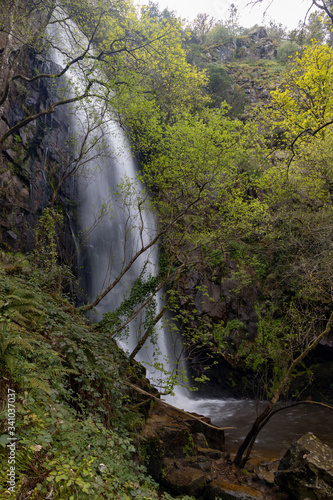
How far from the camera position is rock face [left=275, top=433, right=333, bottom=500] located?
611cm

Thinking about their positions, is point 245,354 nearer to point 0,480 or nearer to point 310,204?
point 310,204

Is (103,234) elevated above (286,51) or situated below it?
below

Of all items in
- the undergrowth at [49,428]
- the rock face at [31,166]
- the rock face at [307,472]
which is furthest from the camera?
the rock face at [31,166]

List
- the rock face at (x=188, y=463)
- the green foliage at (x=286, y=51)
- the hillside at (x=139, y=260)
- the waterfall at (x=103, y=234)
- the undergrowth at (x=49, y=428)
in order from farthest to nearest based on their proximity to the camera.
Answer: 1. the green foliage at (x=286, y=51)
2. the waterfall at (x=103, y=234)
3. the rock face at (x=188, y=463)
4. the hillside at (x=139, y=260)
5. the undergrowth at (x=49, y=428)

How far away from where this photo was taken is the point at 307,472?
632cm

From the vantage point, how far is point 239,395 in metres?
14.3

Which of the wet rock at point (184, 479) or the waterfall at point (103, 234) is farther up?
the waterfall at point (103, 234)

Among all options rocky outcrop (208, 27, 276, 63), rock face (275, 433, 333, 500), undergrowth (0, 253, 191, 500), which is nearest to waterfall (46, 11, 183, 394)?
rock face (275, 433, 333, 500)

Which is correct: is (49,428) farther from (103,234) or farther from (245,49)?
(245,49)

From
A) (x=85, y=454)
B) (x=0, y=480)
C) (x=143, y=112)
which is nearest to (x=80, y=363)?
(x=85, y=454)

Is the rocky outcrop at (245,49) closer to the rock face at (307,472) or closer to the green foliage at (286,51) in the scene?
the green foliage at (286,51)

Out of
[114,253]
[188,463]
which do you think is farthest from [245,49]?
[188,463]

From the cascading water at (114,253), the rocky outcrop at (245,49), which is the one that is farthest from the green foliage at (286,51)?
A: the cascading water at (114,253)

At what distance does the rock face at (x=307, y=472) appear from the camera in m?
6.11
